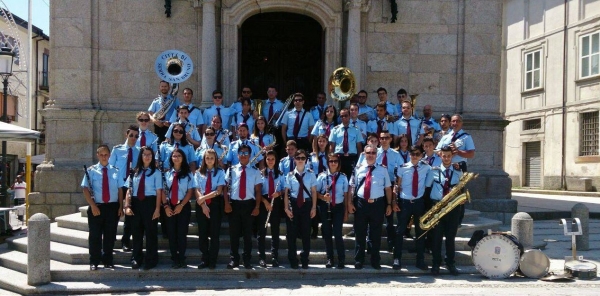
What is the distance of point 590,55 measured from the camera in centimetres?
2616

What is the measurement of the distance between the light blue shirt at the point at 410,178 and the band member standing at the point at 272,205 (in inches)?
70.3

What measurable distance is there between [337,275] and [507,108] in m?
25.1

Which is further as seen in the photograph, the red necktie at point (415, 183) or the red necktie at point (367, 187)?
the red necktie at point (415, 183)

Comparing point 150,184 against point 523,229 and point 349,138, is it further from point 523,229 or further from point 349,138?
point 523,229

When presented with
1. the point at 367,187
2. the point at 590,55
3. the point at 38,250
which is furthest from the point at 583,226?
the point at 590,55

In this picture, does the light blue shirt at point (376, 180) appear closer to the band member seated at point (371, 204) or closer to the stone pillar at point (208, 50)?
the band member seated at point (371, 204)

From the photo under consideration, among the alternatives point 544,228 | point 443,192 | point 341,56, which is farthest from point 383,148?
point 544,228

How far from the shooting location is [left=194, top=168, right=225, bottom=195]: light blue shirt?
9.41m

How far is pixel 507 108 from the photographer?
106 feet

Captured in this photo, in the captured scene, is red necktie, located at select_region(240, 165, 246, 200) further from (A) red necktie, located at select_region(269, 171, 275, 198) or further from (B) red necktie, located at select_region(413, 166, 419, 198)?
(B) red necktie, located at select_region(413, 166, 419, 198)

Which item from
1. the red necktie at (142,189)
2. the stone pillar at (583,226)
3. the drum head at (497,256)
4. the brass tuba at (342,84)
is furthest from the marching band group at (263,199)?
the stone pillar at (583,226)

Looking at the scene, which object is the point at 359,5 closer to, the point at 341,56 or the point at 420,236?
the point at 341,56

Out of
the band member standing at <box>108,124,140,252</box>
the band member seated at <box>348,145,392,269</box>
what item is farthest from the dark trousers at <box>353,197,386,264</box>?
the band member standing at <box>108,124,140,252</box>

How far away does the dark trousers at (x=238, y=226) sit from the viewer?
941cm
